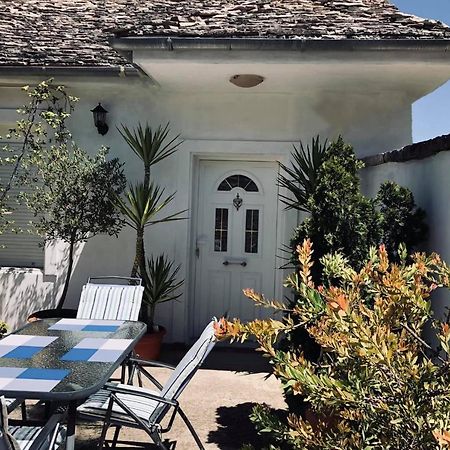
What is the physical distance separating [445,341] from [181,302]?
5502 mm

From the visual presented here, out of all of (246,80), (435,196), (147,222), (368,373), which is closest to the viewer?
(368,373)

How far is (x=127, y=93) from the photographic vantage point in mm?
7293

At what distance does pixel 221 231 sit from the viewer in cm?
752

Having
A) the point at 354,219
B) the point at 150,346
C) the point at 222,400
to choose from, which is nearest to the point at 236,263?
the point at 150,346

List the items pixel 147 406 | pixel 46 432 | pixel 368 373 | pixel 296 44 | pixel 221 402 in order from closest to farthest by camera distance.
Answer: pixel 368 373, pixel 46 432, pixel 147 406, pixel 221 402, pixel 296 44

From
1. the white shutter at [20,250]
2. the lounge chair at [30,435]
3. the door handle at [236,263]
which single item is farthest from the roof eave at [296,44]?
the lounge chair at [30,435]

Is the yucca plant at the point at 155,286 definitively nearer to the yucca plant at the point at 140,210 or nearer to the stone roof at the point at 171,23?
the yucca plant at the point at 140,210

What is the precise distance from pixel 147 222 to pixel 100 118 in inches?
62.9

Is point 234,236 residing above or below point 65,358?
above

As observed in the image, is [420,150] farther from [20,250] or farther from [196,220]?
[20,250]

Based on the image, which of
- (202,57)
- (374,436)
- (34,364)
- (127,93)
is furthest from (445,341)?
(127,93)

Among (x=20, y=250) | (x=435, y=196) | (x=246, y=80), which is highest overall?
(x=246, y=80)

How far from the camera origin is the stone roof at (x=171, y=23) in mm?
5863

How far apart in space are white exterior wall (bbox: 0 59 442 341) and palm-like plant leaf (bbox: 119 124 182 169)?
173mm
